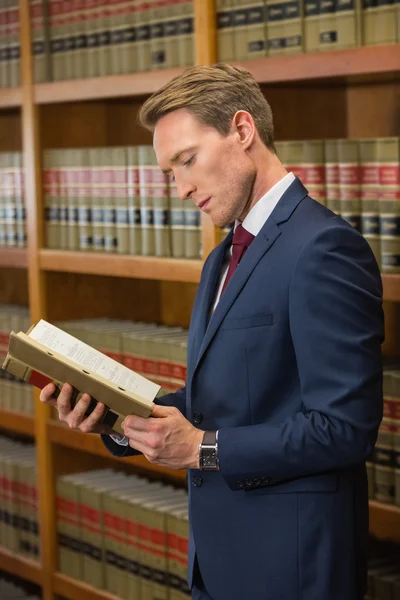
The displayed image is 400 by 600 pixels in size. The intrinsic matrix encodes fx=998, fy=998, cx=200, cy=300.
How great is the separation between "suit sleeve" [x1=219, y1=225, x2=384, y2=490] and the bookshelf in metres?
0.76

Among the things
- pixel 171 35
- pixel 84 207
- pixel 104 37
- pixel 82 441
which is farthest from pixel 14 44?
pixel 82 441

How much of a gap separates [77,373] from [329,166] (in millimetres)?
937

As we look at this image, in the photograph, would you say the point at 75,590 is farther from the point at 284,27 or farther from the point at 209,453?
the point at 284,27

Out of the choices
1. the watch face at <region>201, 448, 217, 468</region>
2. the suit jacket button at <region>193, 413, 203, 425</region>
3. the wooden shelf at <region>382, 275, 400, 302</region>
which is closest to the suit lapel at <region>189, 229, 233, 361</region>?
the suit jacket button at <region>193, 413, 203, 425</region>

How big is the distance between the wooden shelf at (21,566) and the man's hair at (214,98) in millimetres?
2117

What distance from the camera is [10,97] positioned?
10.7ft

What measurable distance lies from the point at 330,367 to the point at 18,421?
204cm

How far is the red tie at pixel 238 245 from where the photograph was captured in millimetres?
1835

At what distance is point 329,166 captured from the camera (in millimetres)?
2371

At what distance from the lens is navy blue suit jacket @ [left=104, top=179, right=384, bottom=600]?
1607 mm

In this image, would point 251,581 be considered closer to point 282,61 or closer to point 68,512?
point 282,61

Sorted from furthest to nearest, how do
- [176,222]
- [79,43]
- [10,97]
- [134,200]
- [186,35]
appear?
[10,97] < [79,43] < [134,200] < [176,222] < [186,35]

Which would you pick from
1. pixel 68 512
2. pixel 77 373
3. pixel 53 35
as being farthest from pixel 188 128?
pixel 68 512

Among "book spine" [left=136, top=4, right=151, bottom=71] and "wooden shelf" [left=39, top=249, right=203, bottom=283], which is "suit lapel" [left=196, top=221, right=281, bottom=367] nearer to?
"wooden shelf" [left=39, top=249, right=203, bottom=283]
